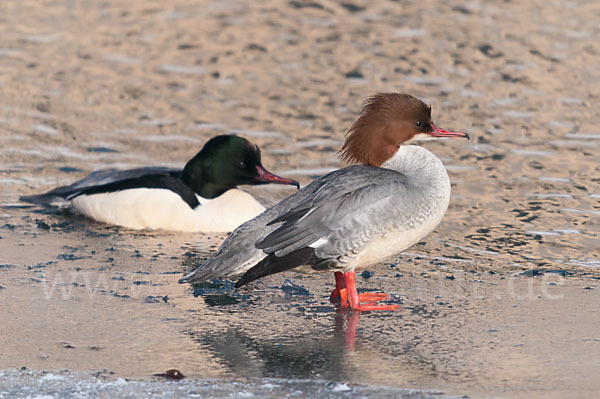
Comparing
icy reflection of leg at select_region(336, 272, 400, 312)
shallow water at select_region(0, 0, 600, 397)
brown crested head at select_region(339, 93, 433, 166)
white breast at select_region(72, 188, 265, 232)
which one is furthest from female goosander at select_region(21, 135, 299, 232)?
icy reflection of leg at select_region(336, 272, 400, 312)

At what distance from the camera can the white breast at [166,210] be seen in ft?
23.7

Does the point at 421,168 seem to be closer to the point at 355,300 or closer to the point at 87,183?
the point at 355,300

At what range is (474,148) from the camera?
29.4 ft

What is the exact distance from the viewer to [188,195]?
291 inches

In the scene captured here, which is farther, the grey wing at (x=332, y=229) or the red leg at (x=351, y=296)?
the red leg at (x=351, y=296)

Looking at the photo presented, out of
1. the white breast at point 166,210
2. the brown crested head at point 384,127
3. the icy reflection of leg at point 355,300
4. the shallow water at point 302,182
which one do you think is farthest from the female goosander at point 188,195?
the icy reflection of leg at point 355,300

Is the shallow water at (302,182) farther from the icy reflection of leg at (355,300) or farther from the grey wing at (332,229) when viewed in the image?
the grey wing at (332,229)

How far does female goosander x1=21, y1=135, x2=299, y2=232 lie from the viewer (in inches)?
285

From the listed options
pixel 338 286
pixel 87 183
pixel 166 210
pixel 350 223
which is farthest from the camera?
pixel 87 183

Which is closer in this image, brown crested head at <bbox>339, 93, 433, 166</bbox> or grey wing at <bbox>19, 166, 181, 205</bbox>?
brown crested head at <bbox>339, 93, 433, 166</bbox>

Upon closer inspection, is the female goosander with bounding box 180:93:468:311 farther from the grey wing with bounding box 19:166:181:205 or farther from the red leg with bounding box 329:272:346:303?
the grey wing with bounding box 19:166:181:205

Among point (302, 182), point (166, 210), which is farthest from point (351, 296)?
point (302, 182)

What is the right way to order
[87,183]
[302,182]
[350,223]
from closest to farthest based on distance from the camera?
1. [350,223]
2. [87,183]
3. [302,182]

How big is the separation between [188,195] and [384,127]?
2.32 m
